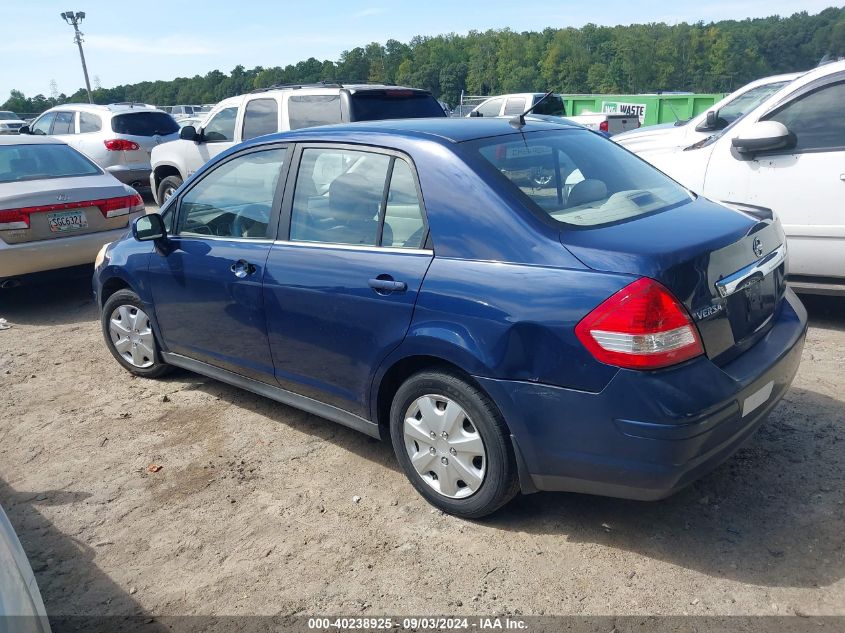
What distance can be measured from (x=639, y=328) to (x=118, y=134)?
477 inches

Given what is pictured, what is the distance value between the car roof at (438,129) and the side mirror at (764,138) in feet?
6.84

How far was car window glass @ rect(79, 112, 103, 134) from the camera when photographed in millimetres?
12828

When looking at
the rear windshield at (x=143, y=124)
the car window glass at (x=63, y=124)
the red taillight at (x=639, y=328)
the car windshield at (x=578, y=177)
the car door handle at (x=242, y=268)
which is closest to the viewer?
the red taillight at (x=639, y=328)

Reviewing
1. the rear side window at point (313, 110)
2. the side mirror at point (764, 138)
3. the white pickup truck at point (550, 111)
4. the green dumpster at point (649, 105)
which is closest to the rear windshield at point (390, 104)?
the rear side window at point (313, 110)

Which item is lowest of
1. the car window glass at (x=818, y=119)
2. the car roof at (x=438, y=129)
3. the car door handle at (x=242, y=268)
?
the car door handle at (x=242, y=268)

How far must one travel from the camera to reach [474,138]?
3363 mm

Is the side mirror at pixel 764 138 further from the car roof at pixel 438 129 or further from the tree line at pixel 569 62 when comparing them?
the tree line at pixel 569 62

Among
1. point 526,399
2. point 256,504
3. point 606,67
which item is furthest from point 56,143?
point 606,67

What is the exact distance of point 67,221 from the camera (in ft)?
22.4

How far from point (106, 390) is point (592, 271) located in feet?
12.2

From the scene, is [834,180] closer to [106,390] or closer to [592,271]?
[592,271]

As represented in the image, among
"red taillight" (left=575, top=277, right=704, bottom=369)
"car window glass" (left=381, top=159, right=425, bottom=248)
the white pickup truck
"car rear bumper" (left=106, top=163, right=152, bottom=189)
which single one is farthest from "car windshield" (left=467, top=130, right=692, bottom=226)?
the white pickup truck

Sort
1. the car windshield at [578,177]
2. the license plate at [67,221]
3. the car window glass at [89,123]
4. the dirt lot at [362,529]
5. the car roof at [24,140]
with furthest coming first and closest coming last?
the car window glass at [89,123] → the car roof at [24,140] → the license plate at [67,221] → the car windshield at [578,177] → the dirt lot at [362,529]

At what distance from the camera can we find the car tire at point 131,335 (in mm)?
4918
